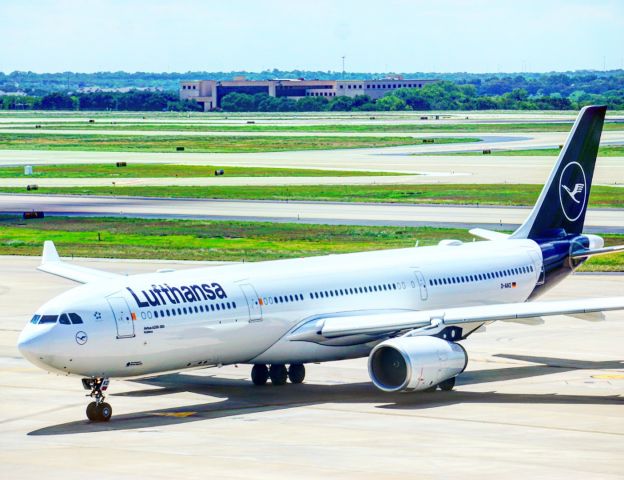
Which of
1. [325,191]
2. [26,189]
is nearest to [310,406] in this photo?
[325,191]

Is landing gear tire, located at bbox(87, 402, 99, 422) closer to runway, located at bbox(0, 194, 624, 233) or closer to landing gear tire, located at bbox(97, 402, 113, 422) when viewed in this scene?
landing gear tire, located at bbox(97, 402, 113, 422)

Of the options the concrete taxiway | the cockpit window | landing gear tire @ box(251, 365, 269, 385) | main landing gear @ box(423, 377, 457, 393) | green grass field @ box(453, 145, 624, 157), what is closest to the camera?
the cockpit window

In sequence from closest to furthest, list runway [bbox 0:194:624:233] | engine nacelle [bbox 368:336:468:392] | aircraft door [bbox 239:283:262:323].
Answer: engine nacelle [bbox 368:336:468:392]
aircraft door [bbox 239:283:262:323]
runway [bbox 0:194:624:233]

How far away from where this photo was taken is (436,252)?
1967 inches

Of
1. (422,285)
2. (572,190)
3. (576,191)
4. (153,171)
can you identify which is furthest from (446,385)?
(153,171)

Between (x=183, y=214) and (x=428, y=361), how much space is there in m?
67.8

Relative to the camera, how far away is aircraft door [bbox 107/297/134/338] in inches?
1529

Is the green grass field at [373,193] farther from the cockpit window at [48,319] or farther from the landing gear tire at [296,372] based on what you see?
the cockpit window at [48,319]

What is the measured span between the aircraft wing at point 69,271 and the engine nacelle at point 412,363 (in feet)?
39.8

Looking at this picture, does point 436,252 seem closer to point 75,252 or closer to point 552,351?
point 552,351

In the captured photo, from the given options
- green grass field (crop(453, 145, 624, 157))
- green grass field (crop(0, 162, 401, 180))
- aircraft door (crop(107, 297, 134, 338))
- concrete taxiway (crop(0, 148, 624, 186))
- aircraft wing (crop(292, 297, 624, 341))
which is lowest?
green grass field (crop(0, 162, 401, 180))

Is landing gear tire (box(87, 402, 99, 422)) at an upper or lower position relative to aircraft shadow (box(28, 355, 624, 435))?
upper

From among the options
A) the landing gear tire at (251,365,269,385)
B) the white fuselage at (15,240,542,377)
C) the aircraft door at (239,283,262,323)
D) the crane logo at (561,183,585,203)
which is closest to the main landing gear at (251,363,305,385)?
the landing gear tire at (251,365,269,385)

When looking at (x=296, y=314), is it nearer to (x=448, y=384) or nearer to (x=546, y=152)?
(x=448, y=384)
